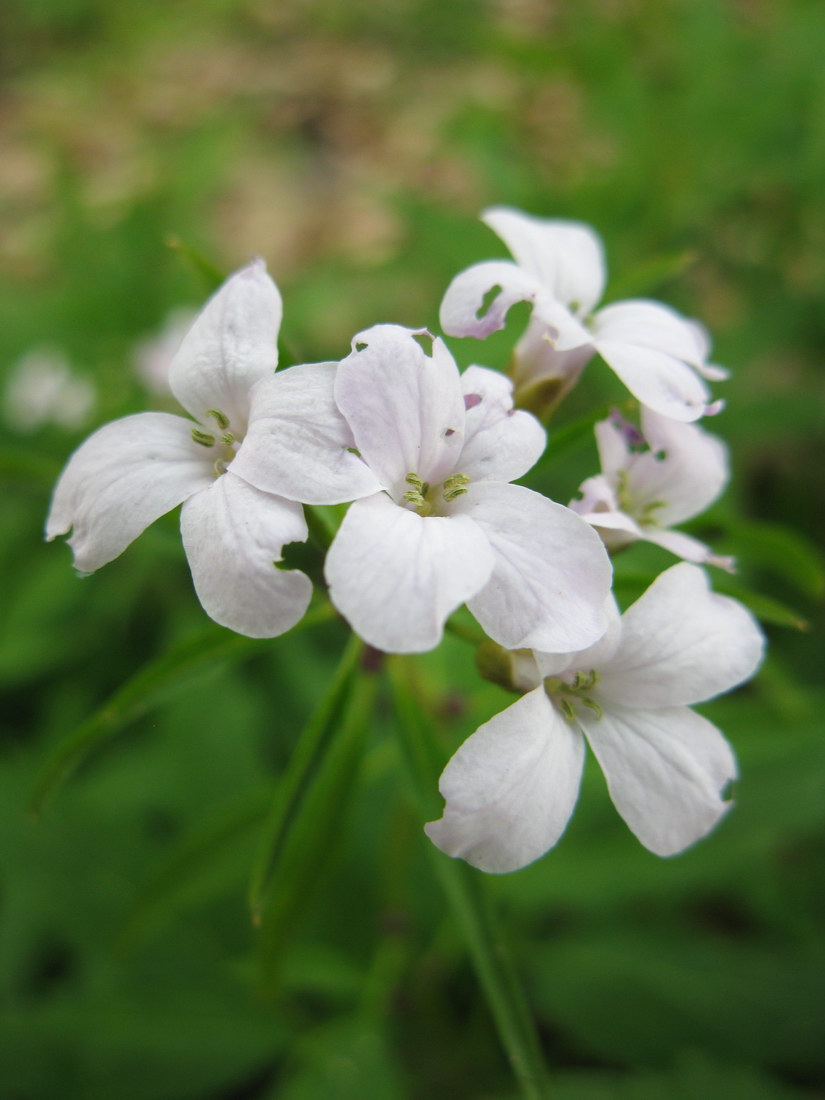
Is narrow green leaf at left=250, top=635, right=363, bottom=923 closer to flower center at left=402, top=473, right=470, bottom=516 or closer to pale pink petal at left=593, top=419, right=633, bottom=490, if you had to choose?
flower center at left=402, top=473, right=470, bottom=516

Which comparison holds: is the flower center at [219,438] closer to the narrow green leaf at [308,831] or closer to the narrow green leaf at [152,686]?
the narrow green leaf at [152,686]

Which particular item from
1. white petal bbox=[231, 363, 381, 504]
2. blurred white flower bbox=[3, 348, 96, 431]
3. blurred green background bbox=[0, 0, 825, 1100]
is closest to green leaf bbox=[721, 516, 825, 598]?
blurred green background bbox=[0, 0, 825, 1100]

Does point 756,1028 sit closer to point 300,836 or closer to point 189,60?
point 300,836

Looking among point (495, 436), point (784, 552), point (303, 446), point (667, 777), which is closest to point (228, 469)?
point (303, 446)

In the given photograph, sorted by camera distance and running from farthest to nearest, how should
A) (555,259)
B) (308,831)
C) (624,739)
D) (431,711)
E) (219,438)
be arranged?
(431,711) < (555,259) < (308,831) < (219,438) < (624,739)

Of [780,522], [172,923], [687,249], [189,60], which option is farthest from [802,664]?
[189,60]

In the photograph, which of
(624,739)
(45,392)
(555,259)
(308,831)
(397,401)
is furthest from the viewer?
(45,392)

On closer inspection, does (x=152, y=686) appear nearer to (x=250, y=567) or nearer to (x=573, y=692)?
(x=250, y=567)

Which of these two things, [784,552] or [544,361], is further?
[784,552]
